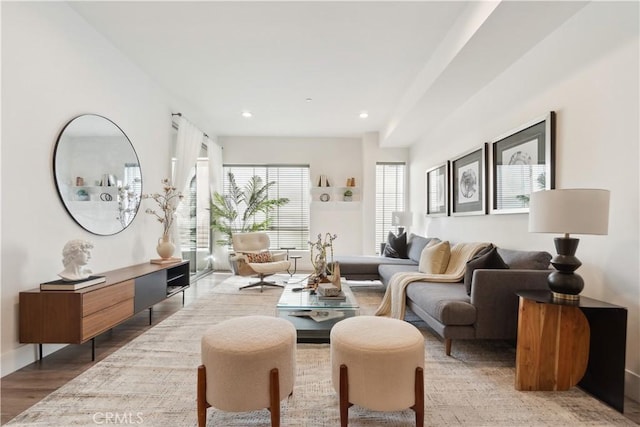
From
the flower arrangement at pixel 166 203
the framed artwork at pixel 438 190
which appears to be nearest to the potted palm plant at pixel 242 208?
the flower arrangement at pixel 166 203

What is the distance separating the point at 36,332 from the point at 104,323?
15.7 inches

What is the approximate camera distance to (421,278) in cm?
315

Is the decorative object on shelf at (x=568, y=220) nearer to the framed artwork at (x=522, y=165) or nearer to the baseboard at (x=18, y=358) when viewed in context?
the framed artwork at (x=522, y=165)

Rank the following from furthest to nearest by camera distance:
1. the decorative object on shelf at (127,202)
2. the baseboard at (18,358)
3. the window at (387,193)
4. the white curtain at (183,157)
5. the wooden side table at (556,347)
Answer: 1. the window at (387,193)
2. the white curtain at (183,157)
3. the decorative object on shelf at (127,202)
4. the baseboard at (18,358)
5. the wooden side table at (556,347)

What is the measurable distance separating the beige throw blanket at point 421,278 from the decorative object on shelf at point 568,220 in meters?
1.04

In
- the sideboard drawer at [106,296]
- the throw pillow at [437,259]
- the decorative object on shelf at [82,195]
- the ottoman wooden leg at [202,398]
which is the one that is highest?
the decorative object on shelf at [82,195]

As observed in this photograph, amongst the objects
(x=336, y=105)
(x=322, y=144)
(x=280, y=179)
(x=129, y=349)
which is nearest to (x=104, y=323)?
(x=129, y=349)

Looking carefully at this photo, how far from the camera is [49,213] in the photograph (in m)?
2.45

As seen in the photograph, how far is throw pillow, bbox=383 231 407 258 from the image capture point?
5.11 metres

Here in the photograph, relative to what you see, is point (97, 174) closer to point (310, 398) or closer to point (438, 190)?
point (310, 398)

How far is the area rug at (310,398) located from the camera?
169cm

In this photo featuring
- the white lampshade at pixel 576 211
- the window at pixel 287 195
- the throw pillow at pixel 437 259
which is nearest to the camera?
the white lampshade at pixel 576 211

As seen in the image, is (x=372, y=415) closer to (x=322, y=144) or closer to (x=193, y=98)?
(x=193, y=98)

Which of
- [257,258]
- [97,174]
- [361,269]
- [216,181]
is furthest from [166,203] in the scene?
[361,269]
